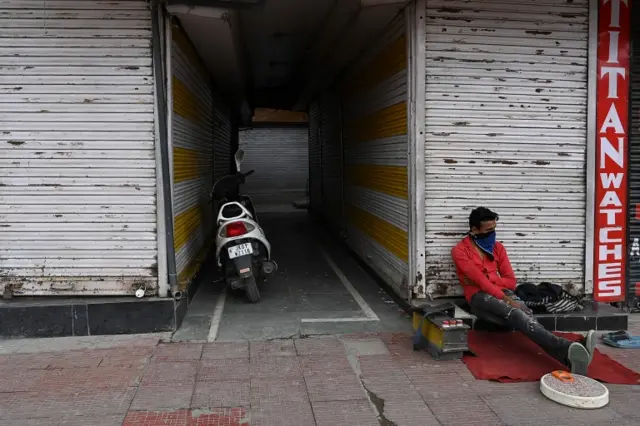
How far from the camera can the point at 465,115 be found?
18.5ft

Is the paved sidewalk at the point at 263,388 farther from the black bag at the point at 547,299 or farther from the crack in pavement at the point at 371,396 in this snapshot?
the black bag at the point at 547,299

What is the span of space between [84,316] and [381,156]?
156 inches

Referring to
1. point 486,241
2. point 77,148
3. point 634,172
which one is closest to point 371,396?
point 486,241

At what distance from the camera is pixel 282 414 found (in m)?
3.72

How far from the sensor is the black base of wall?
514 cm

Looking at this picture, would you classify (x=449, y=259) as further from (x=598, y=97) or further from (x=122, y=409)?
(x=122, y=409)

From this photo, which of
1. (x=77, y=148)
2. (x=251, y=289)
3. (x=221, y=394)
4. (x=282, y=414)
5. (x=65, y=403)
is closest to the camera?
(x=282, y=414)

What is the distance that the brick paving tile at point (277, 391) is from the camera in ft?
12.9

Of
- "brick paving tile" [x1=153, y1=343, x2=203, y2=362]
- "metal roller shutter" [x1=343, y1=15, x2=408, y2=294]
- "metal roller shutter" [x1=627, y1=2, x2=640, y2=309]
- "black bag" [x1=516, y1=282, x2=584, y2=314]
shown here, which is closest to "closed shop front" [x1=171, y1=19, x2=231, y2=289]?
"brick paving tile" [x1=153, y1=343, x2=203, y2=362]

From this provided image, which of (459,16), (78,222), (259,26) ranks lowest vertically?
(78,222)

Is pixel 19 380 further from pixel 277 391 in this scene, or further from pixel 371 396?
pixel 371 396

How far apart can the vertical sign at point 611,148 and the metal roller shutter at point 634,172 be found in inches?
5.0

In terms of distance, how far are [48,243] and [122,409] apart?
229cm

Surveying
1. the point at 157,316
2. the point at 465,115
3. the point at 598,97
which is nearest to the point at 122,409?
the point at 157,316
